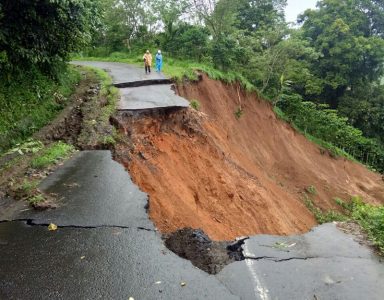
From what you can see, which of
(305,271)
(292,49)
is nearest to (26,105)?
(305,271)

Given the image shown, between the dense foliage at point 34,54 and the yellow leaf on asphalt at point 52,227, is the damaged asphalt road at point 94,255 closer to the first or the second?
the yellow leaf on asphalt at point 52,227

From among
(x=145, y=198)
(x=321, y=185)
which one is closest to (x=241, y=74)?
(x=321, y=185)

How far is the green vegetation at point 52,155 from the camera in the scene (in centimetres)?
803

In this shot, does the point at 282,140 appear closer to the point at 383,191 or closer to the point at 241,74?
the point at 241,74

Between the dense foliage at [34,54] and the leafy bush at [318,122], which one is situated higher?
the dense foliage at [34,54]

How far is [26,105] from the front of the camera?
10039 millimetres

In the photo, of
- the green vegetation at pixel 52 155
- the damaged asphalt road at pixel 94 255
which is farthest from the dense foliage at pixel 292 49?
the damaged asphalt road at pixel 94 255

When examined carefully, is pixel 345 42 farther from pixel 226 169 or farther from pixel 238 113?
pixel 226 169

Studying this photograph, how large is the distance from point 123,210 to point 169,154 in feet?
15.8

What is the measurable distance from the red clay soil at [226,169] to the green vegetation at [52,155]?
1135 millimetres

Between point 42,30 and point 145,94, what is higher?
point 42,30

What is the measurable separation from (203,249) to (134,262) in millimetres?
1018

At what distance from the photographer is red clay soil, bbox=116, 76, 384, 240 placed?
8883 millimetres

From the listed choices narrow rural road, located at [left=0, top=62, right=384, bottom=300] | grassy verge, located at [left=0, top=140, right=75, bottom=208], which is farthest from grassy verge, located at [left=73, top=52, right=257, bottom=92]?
narrow rural road, located at [left=0, top=62, right=384, bottom=300]
